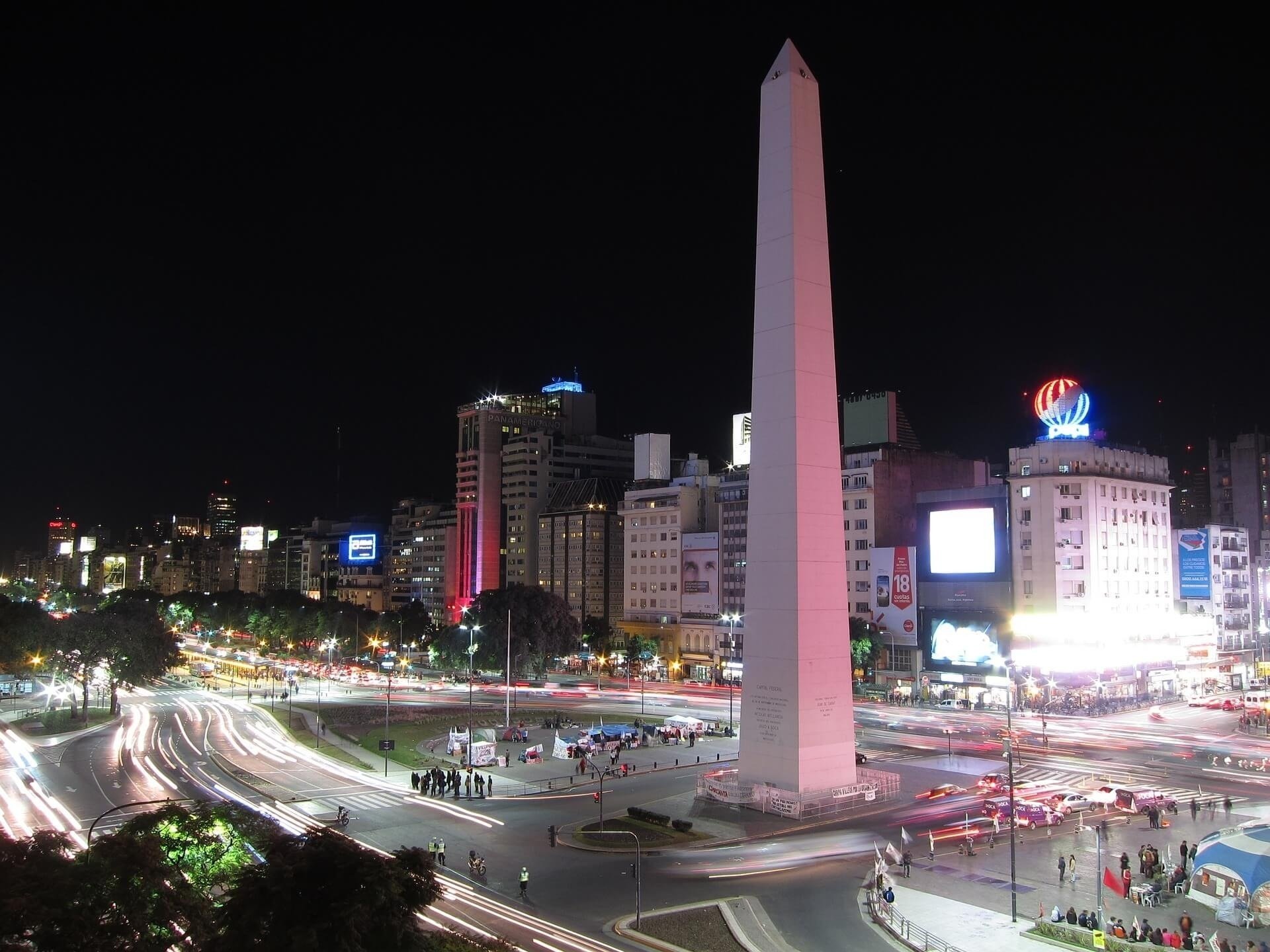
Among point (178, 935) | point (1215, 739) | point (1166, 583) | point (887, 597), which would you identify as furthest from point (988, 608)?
point (178, 935)

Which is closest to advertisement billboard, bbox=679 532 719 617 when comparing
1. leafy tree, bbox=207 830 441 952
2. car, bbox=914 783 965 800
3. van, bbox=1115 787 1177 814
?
car, bbox=914 783 965 800

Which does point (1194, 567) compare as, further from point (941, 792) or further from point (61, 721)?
point (61, 721)

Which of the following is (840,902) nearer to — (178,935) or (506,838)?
(506,838)

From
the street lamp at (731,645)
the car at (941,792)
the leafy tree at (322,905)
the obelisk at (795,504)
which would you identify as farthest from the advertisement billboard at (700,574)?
the leafy tree at (322,905)

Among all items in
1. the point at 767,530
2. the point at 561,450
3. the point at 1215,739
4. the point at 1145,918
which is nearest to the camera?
the point at 1145,918

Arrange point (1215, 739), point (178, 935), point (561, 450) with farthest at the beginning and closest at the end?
point (561, 450)
point (1215, 739)
point (178, 935)

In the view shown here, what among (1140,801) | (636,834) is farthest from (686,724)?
(636,834)

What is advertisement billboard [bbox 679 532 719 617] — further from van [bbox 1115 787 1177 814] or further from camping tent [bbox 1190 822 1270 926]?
camping tent [bbox 1190 822 1270 926]
